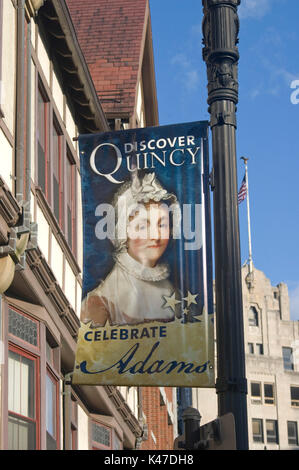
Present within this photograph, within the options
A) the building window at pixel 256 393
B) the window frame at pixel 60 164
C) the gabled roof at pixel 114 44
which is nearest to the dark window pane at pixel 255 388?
the building window at pixel 256 393

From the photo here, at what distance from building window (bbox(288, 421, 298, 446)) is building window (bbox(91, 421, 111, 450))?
2569 inches

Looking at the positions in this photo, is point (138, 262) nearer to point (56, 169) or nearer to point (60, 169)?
point (56, 169)

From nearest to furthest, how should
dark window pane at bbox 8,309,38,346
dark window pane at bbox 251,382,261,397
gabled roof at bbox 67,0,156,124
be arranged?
1. dark window pane at bbox 8,309,38,346
2. gabled roof at bbox 67,0,156,124
3. dark window pane at bbox 251,382,261,397

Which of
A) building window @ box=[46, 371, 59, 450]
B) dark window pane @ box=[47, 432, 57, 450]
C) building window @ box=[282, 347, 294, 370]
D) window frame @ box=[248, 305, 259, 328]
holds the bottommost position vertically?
dark window pane @ box=[47, 432, 57, 450]

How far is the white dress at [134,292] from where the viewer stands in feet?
34.3

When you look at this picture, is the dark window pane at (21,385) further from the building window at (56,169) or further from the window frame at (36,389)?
the building window at (56,169)

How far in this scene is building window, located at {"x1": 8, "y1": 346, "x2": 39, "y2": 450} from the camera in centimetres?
1208

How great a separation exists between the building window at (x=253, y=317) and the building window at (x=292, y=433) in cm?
933

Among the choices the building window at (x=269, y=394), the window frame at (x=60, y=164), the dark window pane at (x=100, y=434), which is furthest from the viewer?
the building window at (x=269, y=394)

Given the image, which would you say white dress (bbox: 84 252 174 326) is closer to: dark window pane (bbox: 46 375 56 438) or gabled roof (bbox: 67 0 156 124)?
dark window pane (bbox: 46 375 56 438)

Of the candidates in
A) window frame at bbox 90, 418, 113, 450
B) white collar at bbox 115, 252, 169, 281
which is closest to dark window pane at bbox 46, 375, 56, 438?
white collar at bbox 115, 252, 169, 281

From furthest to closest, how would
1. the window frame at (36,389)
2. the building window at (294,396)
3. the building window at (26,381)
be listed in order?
the building window at (294,396), the window frame at (36,389), the building window at (26,381)

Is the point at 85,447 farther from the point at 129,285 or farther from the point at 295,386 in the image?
the point at 295,386

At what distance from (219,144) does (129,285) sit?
2902 mm
